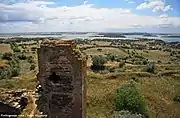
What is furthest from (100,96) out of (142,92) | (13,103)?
(13,103)

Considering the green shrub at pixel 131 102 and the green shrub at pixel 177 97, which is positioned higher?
the green shrub at pixel 131 102

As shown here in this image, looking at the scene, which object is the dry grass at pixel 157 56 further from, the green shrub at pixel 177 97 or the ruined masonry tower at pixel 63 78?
the ruined masonry tower at pixel 63 78

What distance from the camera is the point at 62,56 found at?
10.0 metres

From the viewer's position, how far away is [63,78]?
1005 cm

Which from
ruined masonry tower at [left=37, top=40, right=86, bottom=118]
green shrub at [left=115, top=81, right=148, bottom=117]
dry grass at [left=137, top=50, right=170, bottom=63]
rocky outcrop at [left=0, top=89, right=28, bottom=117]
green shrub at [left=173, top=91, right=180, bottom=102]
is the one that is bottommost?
dry grass at [left=137, top=50, right=170, bottom=63]

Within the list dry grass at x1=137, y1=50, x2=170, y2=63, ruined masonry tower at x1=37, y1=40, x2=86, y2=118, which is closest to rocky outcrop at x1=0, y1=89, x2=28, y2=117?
ruined masonry tower at x1=37, y1=40, x2=86, y2=118

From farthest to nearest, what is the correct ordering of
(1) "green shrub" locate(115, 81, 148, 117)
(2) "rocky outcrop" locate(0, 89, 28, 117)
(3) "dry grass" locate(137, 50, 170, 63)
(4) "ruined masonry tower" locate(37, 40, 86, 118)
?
1. (3) "dry grass" locate(137, 50, 170, 63)
2. (1) "green shrub" locate(115, 81, 148, 117)
3. (2) "rocky outcrop" locate(0, 89, 28, 117)
4. (4) "ruined masonry tower" locate(37, 40, 86, 118)

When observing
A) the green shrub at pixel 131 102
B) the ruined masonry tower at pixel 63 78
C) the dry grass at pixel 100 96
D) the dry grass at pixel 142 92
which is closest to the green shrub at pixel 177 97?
the dry grass at pixel 142 92

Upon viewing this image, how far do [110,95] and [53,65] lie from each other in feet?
58.6

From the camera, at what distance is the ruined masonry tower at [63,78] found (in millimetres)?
9984

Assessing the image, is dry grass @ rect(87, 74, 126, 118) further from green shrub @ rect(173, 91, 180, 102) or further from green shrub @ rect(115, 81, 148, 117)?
green shrub @ rect(173, 91, 180, 102)

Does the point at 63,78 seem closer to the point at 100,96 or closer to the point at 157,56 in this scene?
the point at 100,96

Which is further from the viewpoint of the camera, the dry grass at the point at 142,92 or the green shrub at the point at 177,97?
the green shrub at the point at 177,97

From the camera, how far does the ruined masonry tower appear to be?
9984 mm
